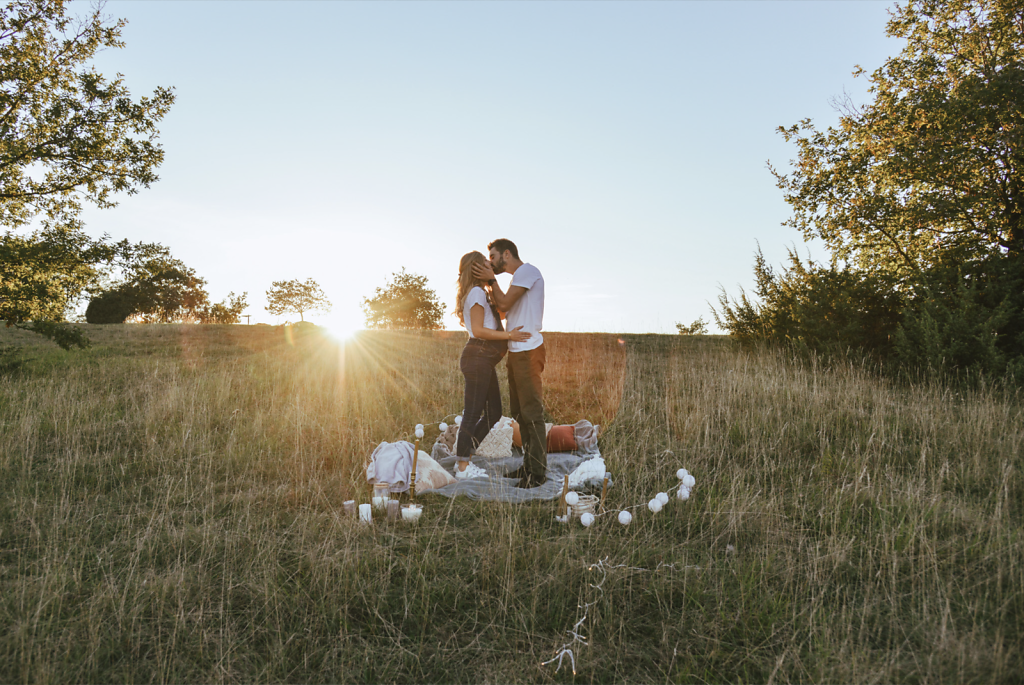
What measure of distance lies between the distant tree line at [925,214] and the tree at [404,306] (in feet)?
125

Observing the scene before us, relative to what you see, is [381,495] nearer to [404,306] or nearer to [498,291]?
[498,291]

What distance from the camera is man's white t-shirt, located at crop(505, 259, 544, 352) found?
17.0 feet

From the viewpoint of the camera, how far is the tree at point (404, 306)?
168 ft

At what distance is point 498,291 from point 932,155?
12.8 metres

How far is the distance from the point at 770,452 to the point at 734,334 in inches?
479

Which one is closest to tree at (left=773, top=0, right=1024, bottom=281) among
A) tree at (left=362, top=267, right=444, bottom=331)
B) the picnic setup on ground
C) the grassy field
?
the grassy field

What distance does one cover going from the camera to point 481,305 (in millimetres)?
5457

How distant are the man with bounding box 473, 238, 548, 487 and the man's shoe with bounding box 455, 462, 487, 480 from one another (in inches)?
Result: 23.5

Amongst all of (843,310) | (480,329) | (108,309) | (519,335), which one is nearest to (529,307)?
(519,335)

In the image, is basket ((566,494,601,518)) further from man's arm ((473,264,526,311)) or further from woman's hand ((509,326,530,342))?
man's arm ((473,264,526,311))

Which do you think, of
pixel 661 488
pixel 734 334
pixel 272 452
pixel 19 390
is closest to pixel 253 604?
pixel 272 452

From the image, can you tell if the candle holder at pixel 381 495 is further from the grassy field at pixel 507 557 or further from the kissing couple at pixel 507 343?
the kissing couple at pixel 507 343

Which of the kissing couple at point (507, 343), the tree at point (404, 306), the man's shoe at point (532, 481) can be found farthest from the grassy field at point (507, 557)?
the tree at point (404, 306)

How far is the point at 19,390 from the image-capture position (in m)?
8.56
